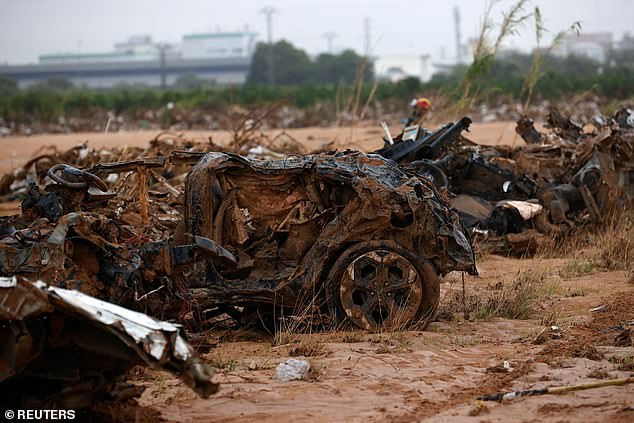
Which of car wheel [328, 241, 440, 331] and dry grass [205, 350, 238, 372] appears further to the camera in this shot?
car wheel [328, 241, 440, 331]

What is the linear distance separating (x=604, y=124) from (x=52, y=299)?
506 inches

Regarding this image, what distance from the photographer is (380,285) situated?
25.6 ft

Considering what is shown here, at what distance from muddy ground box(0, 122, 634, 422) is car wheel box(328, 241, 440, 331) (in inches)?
6.4

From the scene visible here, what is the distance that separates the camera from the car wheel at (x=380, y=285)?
7793mm

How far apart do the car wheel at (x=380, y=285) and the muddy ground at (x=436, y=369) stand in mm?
163

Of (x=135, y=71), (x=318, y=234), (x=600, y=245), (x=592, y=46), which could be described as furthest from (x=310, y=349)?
(x=592, y=46)

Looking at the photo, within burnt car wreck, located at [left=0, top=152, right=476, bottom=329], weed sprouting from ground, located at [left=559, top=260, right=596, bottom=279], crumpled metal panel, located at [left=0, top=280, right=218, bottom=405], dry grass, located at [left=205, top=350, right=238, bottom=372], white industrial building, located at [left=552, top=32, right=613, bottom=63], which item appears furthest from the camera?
white industrial building, located at [left=552, top=32, right=613, bottom=63]

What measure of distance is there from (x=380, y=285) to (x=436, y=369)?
43.5 inches

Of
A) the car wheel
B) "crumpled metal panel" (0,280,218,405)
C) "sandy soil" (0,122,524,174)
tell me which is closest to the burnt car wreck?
the car wheel

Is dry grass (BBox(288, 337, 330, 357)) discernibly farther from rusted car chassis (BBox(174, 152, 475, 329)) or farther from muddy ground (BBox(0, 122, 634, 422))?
rusted car chassis (BBox(174, 152, 475, 329))

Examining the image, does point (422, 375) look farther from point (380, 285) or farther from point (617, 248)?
point (617, 248)

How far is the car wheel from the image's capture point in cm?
779

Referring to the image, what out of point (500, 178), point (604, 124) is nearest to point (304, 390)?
point (500, 178)

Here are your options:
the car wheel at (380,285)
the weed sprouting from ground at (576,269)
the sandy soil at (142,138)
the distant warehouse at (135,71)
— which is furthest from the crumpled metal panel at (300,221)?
the distant warehouse at (135,71)
